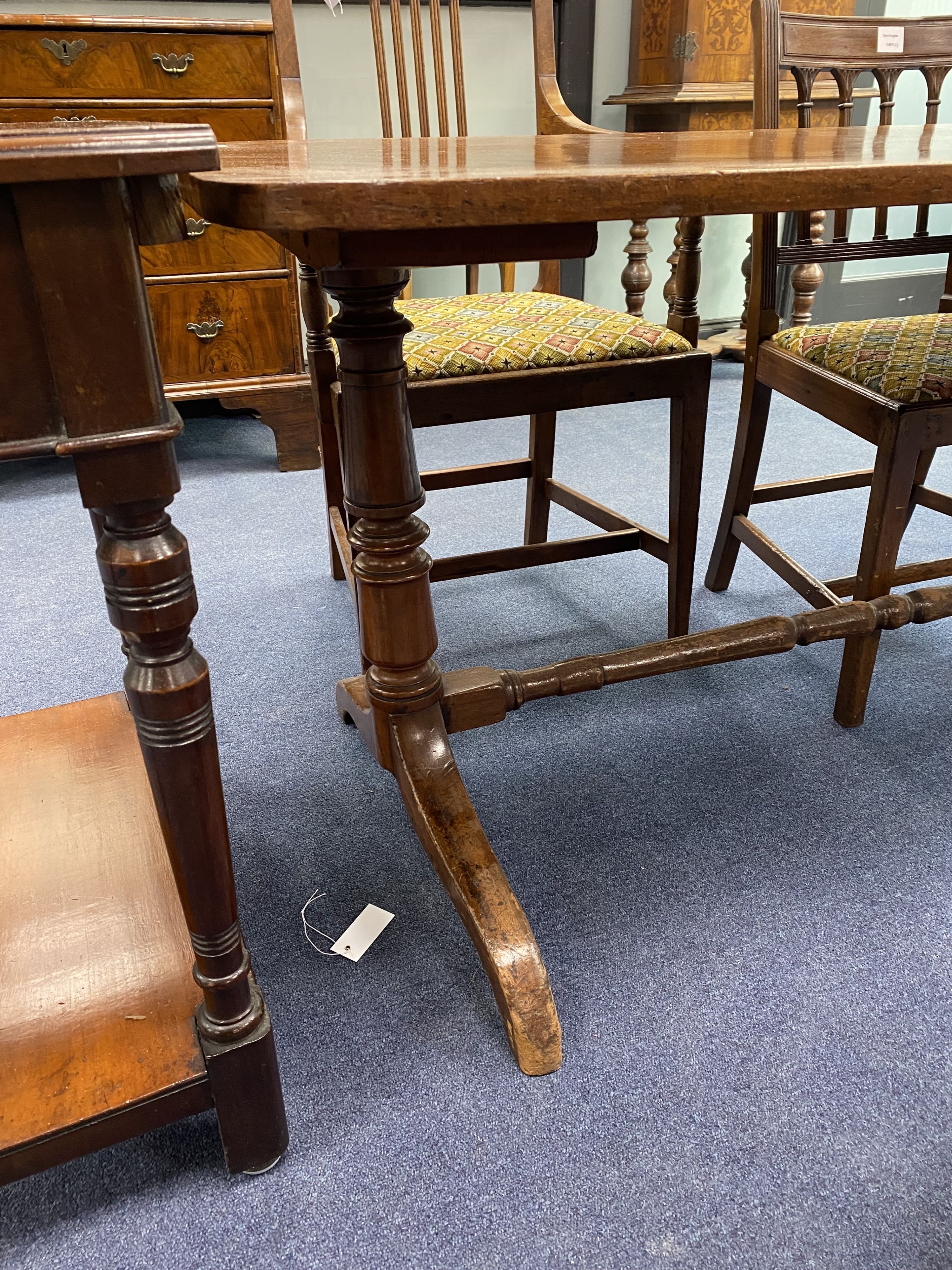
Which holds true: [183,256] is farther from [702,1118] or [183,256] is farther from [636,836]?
[702,1118]

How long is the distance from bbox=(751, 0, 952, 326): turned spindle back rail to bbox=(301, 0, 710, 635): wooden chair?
0.22m

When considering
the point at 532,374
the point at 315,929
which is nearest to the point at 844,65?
the point at 532,374

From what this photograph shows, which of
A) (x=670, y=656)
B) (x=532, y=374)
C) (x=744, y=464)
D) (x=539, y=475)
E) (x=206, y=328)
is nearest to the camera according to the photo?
(x=670, y=656)

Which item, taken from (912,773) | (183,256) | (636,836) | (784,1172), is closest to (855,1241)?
(784,1172)

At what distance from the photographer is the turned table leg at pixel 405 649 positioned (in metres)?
0.88

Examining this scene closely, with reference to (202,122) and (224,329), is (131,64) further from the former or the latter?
(224,329)

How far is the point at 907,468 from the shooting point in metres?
1.23

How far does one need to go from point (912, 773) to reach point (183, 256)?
6.45ft

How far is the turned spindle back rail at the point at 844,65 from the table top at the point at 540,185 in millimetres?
521

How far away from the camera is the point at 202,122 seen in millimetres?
2178

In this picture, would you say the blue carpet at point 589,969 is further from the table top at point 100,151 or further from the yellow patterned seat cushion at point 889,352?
the table top at point 100,151

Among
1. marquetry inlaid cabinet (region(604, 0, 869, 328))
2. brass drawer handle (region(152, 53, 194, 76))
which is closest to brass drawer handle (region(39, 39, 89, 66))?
brass drawer handle (region(152, 53, 194, 76))

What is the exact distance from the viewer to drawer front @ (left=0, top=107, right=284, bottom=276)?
2088 millimetres

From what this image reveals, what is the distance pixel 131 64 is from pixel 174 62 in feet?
0.30
